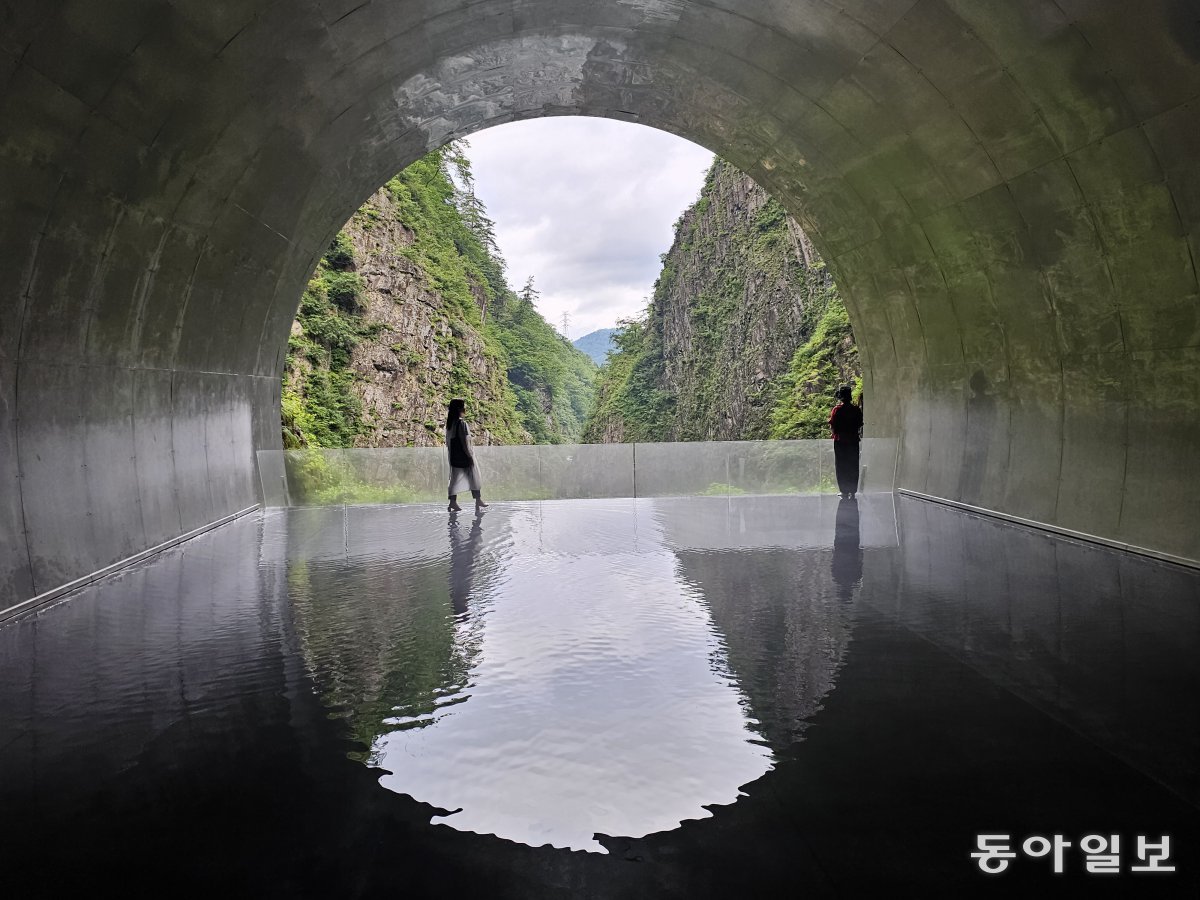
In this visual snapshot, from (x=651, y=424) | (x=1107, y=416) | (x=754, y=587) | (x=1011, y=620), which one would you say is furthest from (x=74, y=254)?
(x=651, y=424)

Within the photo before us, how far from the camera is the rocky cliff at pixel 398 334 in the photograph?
28.2 meters

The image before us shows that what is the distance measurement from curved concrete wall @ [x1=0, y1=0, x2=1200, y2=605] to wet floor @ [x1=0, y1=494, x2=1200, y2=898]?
5.41 feet

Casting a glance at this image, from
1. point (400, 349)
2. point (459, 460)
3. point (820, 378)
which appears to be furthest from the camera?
point (400, 349)

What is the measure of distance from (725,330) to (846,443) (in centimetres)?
3107

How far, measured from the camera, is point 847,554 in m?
8.72

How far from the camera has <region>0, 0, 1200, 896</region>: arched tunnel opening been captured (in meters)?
4.01

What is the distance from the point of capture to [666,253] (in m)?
61.1

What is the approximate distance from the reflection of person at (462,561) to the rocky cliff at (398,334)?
1224 cm

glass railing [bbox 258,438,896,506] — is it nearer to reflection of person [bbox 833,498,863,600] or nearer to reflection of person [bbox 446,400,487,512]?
reflection of person [bbox 446,400,487,512]

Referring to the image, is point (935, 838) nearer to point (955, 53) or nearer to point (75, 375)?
point (955, 53)

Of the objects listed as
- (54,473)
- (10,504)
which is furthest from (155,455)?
(10,504)

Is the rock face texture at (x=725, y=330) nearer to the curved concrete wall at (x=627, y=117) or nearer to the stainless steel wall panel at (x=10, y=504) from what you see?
the curved concrete wall at (x=627, y=117)

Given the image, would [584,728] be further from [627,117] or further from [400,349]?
[400,349]

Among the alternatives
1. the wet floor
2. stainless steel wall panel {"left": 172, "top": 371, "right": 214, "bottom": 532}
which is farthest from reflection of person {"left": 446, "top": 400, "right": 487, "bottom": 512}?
the wet floor
